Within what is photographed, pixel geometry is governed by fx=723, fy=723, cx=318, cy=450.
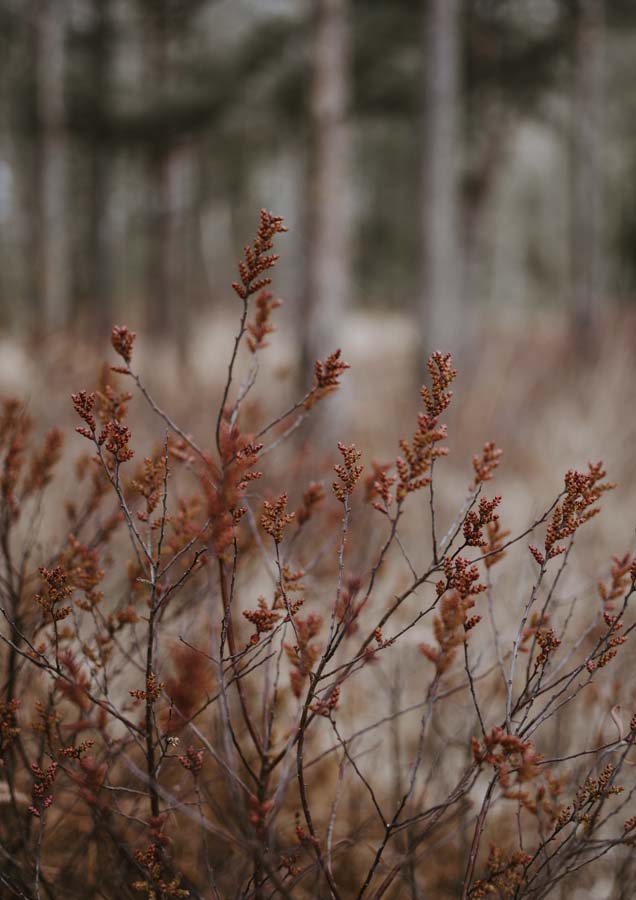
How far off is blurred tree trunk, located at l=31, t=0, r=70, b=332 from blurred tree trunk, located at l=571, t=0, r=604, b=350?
5907mm

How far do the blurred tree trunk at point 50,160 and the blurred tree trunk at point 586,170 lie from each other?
5.91 m

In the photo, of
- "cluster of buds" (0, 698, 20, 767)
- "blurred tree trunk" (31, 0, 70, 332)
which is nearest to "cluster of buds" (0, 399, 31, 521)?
"cluster of buds" (0, 698, 20, 767)

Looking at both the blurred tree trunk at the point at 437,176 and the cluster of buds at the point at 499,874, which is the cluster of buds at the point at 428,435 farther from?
the blurred tree trunk at the point at 437,176

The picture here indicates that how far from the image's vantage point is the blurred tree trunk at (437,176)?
603 cm

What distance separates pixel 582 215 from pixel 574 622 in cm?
729

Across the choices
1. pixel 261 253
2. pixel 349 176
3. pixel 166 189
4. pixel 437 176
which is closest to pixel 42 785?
pixel 261 253

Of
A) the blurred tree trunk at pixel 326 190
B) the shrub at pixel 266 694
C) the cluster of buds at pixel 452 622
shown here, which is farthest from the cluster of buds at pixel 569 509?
the blurred tree trunk at pixel 326 190

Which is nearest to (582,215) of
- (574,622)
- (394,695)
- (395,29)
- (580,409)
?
(395,29)

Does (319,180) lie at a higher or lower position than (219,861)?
higher

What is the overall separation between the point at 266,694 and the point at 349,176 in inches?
287

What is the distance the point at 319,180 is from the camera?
4973 millimetres

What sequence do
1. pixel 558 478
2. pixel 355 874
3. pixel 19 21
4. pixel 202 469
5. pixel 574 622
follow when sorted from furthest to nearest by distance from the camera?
pixel 19 21
pixel 558 478
pixel 574 622
pixel 355 874
pixel 202 469

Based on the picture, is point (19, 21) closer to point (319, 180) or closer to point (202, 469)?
point (319, 180)

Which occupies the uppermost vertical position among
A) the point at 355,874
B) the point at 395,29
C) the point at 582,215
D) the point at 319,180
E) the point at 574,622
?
the point at 395,29
